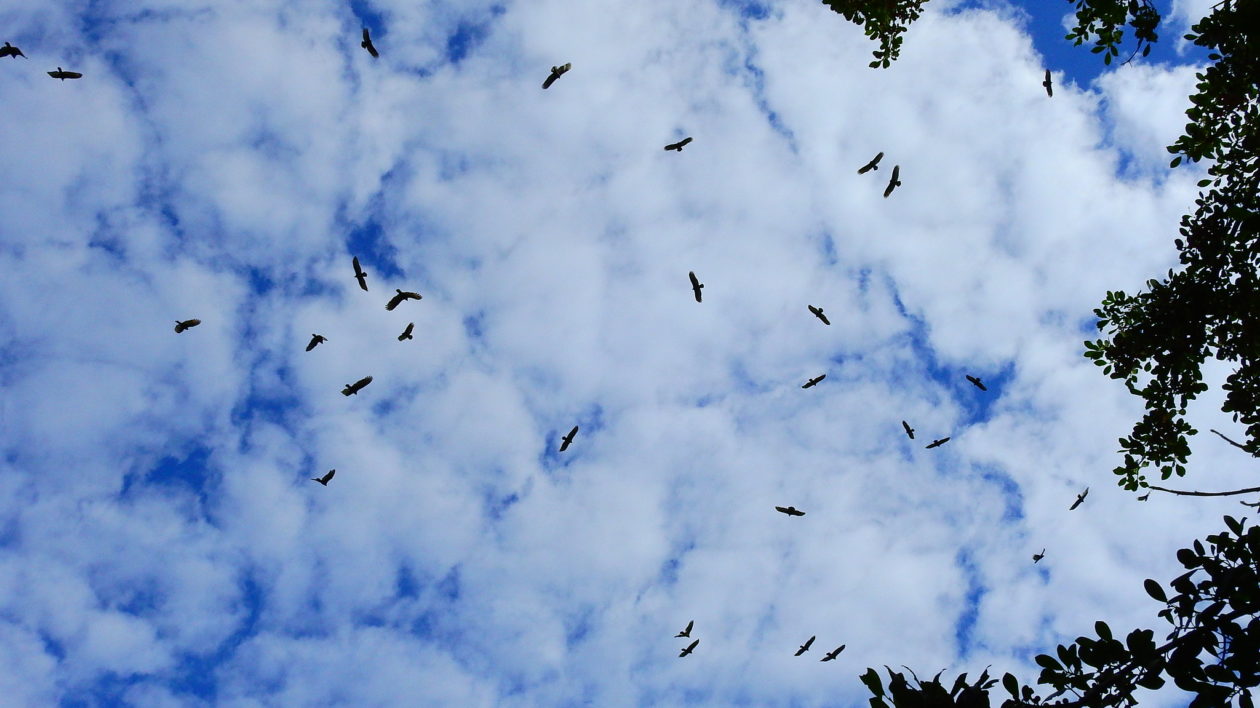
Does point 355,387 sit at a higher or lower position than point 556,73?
lower

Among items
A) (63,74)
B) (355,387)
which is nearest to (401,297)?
(355,387)

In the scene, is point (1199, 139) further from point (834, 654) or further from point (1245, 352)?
point (834, 654)

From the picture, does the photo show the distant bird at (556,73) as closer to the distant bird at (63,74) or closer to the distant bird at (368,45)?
the distant bird at (368,45)

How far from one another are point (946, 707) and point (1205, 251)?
29.7 feet

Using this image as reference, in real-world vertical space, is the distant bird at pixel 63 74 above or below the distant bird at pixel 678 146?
below

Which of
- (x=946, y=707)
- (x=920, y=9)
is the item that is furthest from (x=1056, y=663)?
(x=920, y=9)

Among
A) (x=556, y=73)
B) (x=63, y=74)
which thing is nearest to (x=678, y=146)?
(x=556, y=73)

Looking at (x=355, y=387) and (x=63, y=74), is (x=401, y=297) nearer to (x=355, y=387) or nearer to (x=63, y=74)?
(x=355, y=387)

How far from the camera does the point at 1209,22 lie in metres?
10.8

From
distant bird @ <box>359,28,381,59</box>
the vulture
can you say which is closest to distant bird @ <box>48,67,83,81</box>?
distant bird @ <box>359,28,381,59</box>

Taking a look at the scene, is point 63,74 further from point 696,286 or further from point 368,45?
point 696,286

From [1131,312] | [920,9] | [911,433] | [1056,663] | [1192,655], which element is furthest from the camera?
[911,433]

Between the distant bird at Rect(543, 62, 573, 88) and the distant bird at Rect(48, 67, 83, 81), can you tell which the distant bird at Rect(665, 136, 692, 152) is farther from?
the distant bird at Rect(48, 67, 83, 81)

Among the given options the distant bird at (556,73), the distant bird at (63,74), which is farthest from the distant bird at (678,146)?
the distant bird at (63,74)
